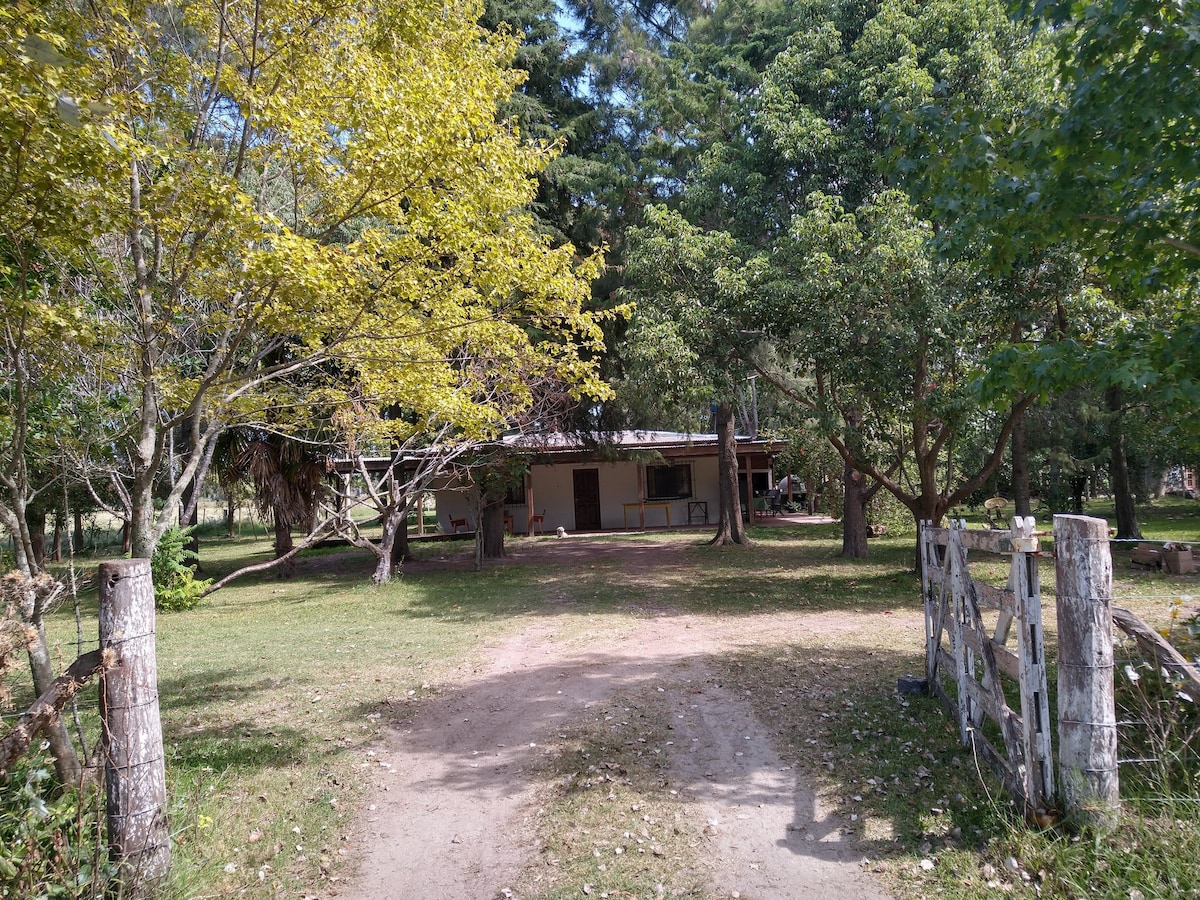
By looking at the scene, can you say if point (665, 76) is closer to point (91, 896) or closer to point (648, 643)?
point (648, 643)

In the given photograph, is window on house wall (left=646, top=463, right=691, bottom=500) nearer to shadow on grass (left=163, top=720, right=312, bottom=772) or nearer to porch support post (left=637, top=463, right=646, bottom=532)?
porch support post (left=637, top=463, right=646, bottom=532)

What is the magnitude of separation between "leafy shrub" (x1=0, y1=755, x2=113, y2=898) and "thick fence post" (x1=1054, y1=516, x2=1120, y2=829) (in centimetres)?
408

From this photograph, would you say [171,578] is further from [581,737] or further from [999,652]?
[999,652]

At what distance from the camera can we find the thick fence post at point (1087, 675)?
3.38m

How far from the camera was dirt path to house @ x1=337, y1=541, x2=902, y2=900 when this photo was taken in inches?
144

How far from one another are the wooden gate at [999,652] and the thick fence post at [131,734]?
399cm

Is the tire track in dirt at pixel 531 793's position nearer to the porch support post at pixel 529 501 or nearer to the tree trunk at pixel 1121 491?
the tree trunk at pixel 1121 491

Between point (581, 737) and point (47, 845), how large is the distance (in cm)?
328

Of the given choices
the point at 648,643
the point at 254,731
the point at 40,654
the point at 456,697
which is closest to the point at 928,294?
the point at 648,643

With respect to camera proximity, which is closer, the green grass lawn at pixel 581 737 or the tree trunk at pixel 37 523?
the green grass lawn at pixel 581 737

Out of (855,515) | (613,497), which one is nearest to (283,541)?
(613,497)

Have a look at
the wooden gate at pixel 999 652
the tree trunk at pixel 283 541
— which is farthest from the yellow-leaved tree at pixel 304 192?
the tree trunk at pixel 283 541

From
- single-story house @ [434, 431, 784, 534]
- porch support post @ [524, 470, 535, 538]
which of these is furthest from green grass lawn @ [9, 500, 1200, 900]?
single-story house @ [434, 431, 784, 534]

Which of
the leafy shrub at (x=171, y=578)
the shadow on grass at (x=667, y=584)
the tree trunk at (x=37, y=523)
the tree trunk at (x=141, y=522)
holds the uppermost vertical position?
the tree trunk at (x=141, y=522)
